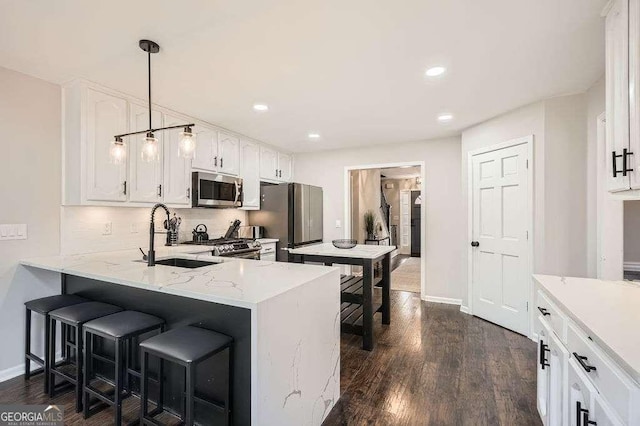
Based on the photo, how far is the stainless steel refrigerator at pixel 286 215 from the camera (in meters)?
4.59

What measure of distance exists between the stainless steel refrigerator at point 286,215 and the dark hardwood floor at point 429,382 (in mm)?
1841

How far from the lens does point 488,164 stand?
3623mm

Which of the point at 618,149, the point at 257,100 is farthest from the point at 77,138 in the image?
the point at 618,149

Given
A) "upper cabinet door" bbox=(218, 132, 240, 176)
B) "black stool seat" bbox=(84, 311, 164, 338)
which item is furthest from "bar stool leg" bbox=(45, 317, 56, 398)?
"upper cabinet door" bbox=(218, 132, 240, 176)

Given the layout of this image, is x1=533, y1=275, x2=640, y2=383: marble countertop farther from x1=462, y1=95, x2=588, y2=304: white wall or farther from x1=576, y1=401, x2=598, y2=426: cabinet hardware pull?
x1=462, y1=95, x2=588, y2=304: white wall

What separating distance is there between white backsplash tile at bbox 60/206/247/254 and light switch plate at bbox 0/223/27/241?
26 cm

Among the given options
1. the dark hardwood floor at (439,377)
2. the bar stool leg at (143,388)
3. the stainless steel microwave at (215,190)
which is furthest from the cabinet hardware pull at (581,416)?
the stainless steel microwave at (215,190)

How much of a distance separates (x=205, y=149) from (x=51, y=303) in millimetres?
2188

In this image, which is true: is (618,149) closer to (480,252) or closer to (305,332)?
(305,332)

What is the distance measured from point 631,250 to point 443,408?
6.50 feet

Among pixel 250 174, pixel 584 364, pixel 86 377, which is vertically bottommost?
pixel 86 377

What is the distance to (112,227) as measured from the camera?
10.1 ft

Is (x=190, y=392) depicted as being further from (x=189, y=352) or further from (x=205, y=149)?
(x=205, y=149)

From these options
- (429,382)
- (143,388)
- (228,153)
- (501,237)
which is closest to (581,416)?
(429,382)
